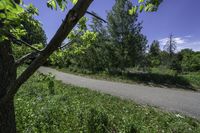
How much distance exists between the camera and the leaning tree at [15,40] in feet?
3.50

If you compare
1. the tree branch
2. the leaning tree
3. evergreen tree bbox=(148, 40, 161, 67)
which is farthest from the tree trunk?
evergreen tree bbox=(148, 40, 161, 67)

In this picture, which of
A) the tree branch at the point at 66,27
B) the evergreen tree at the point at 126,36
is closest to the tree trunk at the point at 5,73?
the tree branch at the point at 66,27

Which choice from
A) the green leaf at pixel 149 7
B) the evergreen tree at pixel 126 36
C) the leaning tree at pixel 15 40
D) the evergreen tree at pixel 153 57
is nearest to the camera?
the leaning tree at pixel 15 40

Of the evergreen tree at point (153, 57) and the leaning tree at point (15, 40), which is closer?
the leaning tree at point (15, 40)

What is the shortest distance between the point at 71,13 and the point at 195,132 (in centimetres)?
699

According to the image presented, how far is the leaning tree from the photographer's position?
1.07 m

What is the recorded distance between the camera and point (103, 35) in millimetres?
26906

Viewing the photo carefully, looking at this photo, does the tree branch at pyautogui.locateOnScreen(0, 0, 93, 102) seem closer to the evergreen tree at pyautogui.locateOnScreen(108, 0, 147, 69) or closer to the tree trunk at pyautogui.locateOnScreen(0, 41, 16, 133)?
the tree trunk at pyautogui.locateOnScreen(0, 41, 16, 133)

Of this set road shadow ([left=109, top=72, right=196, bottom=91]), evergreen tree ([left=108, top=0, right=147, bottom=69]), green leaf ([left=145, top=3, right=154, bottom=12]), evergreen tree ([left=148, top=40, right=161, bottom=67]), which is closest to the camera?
green leaf ([left=145, top=3, right=154, bottom=12])

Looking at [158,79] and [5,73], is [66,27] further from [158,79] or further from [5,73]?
[158,79]

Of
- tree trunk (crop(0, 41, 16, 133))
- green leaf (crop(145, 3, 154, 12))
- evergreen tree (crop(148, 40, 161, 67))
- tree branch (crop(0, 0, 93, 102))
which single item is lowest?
tree trunk (crop(0, 41, 16, 133))

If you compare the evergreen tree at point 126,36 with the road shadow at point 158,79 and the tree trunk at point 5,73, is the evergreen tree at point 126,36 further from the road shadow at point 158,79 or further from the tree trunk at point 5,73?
the tree trunk at point 5,73

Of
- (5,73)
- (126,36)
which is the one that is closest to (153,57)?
(126,36)

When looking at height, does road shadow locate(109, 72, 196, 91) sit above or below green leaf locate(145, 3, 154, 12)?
below
